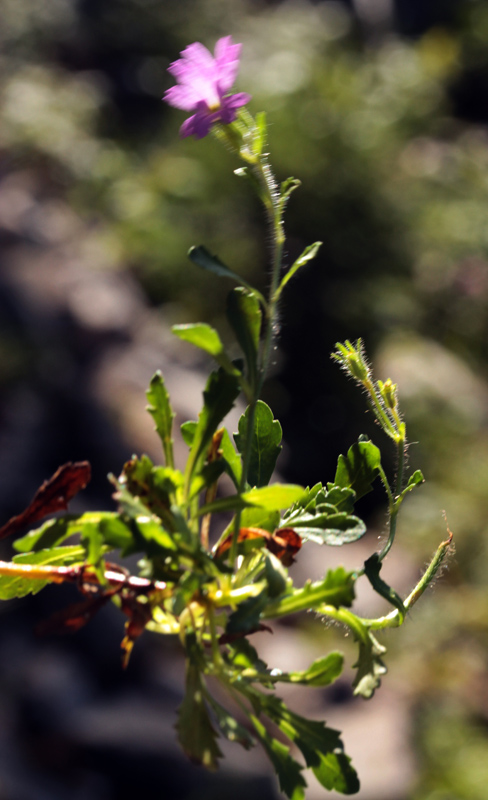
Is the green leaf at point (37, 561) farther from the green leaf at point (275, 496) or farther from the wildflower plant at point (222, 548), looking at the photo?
the green leaf at point (275, 496)

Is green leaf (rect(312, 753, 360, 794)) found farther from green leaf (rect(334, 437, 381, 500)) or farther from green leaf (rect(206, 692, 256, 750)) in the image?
green leaf (rect(334, 437, 381, 500))

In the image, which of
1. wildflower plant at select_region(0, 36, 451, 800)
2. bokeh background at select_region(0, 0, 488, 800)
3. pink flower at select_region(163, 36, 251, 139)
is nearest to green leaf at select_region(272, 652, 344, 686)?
wildflower plant at select_region(0, 36, 451, 800)

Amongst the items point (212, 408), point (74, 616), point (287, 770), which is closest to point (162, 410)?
point (212, 408)

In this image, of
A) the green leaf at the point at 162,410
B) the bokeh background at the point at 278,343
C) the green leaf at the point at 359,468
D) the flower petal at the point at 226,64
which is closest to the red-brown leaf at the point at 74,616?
the green leaf at the point at 162,410

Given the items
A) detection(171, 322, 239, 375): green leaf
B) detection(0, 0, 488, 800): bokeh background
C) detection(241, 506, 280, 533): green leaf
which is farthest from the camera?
detection(0, 0, 488, 800): bokeh background

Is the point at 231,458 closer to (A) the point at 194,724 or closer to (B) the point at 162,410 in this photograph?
(B) the point at 162,410
